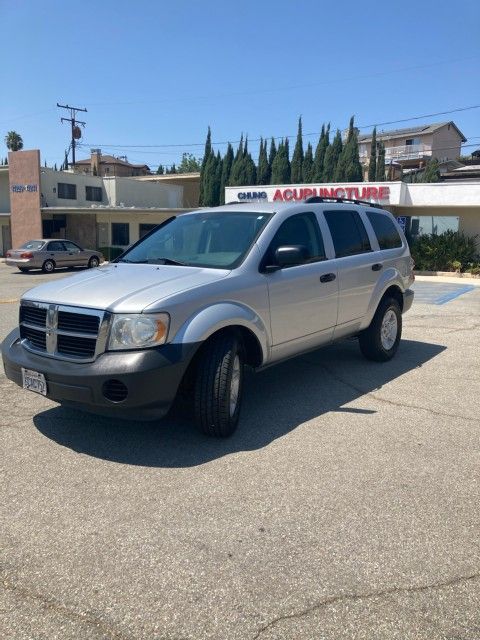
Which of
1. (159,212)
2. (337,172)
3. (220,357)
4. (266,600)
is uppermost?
(337,172)

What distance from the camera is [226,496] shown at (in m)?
3.47

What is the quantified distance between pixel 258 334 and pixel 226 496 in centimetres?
155

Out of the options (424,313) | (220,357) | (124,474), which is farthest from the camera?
(424,313)

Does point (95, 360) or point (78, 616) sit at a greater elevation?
point (95, 360)

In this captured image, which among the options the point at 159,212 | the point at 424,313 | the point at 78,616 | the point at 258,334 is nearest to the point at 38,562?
the point at 78,616

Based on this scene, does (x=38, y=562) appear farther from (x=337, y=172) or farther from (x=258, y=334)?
(x=337, y=172)

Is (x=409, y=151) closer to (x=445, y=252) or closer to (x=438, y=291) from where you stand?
(x=445, y=252)

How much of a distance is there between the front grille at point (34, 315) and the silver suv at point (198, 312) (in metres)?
0.02

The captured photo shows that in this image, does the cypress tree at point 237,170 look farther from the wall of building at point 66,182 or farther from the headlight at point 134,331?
the headlight at point 134,331

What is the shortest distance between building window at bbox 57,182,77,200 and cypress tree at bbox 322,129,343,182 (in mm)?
21243

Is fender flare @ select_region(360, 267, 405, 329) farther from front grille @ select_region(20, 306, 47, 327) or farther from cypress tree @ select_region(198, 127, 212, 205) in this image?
cypress tree @ select_region(198, 127, 212, 205)

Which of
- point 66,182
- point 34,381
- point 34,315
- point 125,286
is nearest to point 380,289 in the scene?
point 125,286

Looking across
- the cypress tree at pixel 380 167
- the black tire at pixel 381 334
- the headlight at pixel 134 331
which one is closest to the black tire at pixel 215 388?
the headlight at pixel 134 331

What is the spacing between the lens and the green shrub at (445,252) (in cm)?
2141
